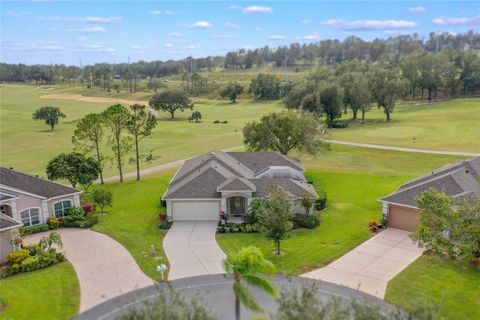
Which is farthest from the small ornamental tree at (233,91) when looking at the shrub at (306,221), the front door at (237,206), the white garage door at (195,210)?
the shrub at (306,221)

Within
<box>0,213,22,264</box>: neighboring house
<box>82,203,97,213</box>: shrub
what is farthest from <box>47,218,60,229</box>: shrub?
<box>0,213,22,264</box>: neighboring house

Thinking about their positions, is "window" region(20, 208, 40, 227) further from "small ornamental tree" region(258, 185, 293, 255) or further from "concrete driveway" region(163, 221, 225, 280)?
"small ornamental tree" region(258, 185, 293, 255)

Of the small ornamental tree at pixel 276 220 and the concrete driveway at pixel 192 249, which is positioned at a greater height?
the small ornamental tree at pixel 276 220

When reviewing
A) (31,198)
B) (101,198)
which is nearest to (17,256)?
(31,198)

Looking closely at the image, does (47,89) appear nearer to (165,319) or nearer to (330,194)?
(330,194)

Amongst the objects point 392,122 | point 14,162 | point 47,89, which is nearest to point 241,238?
point 14,162

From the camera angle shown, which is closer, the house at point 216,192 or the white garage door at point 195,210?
the house at point 216,192

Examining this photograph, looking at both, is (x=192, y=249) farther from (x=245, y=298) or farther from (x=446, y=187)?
(x=446, y=187)

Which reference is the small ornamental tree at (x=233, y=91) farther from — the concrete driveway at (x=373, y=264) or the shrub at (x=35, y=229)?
the concrete driveway at (x=373, y=264)
